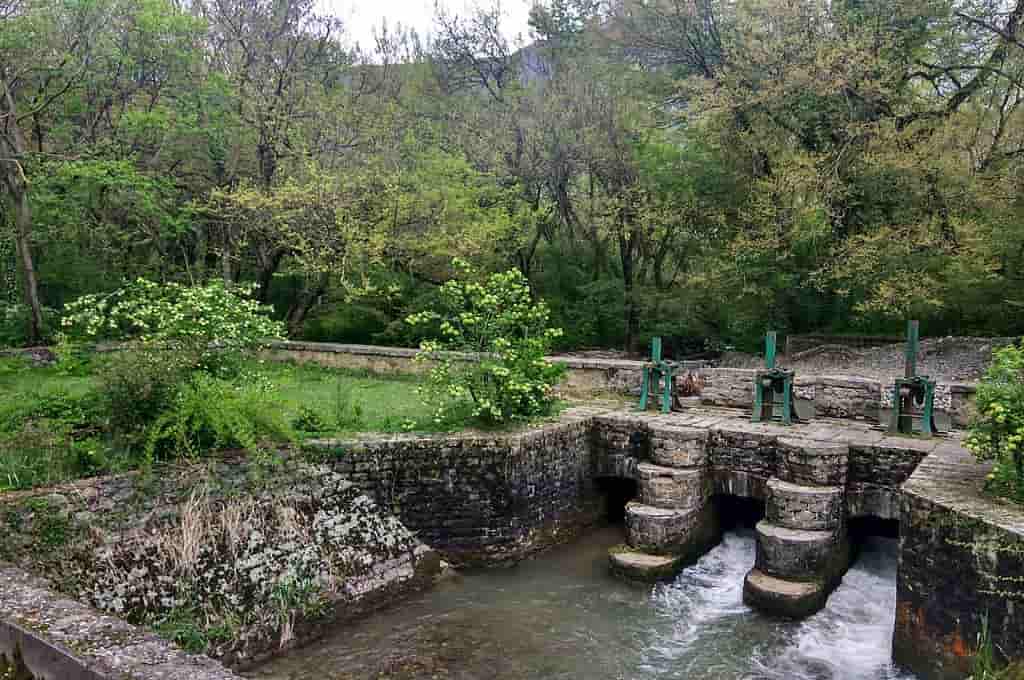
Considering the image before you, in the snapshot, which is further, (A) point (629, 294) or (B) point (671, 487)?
(A) point (629, 294)

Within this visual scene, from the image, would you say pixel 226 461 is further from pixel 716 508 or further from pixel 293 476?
pixel 716 508

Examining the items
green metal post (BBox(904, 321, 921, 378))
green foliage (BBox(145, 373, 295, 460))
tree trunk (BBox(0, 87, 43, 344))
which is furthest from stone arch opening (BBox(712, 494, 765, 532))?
tree trunk (BBox(0, 87, 43, 344))

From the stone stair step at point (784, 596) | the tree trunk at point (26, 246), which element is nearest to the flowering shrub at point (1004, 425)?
the stone stair step at point (784, 596)

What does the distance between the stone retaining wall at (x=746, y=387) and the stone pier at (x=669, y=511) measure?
212cm

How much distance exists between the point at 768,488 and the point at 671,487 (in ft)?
3.99

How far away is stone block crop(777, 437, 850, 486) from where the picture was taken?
8.69 metres

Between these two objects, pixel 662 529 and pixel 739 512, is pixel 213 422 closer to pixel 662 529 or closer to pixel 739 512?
pixel 662 529

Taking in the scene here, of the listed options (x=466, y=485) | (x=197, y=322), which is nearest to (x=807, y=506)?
(x=466, y=485)

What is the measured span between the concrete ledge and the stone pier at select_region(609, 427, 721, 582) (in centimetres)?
590

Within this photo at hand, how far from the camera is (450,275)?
17.0m

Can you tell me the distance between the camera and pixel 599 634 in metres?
7.50

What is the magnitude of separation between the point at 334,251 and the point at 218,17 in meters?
6.39

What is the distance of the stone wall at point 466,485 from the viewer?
344 inches

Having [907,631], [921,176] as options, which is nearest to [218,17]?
[921,176]
